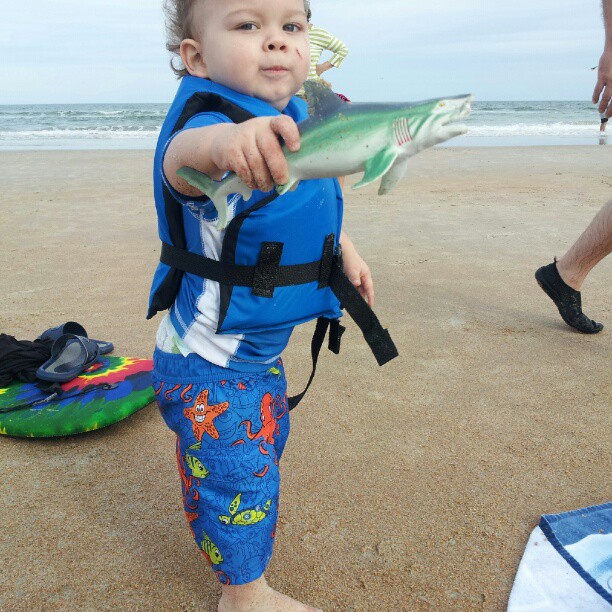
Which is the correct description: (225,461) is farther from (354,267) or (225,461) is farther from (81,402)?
(81,402)

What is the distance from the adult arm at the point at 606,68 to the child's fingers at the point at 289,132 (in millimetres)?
3334

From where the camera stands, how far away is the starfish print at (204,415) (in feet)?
6.43

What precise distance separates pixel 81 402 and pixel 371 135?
253 cm

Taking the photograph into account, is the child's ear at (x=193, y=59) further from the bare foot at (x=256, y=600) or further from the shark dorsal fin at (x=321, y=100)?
the bare foot at (x=256, y=600)

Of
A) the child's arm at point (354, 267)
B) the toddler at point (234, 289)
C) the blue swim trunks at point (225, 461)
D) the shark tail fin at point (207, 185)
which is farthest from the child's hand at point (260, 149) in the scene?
the child's arm at point (354, 267)

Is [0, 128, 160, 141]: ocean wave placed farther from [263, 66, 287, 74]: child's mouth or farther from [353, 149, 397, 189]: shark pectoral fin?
[353, 149, 397, 189]: shark pectoral fin

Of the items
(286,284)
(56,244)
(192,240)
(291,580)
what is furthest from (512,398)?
(56,244)

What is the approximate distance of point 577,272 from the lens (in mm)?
4191

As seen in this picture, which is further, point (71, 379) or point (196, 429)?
point (71, 379)

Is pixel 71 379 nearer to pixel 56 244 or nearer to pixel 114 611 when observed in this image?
pixel 114 611

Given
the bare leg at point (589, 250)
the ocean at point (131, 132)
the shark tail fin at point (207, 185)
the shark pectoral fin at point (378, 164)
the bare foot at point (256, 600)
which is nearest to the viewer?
the shark pectoral fin at point (378, 164)

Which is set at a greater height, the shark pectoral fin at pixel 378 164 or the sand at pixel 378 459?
the shark pectoral fin at pixel 378 164

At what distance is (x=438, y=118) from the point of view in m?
1.25

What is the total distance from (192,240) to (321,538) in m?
1.27
